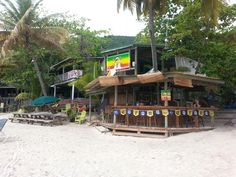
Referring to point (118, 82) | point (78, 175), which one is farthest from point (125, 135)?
point (78, 175)

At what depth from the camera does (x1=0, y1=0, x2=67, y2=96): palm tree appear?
26.4m

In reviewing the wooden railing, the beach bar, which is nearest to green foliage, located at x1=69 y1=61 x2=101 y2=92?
the beach bar

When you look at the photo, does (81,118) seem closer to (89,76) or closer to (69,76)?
(89,76)

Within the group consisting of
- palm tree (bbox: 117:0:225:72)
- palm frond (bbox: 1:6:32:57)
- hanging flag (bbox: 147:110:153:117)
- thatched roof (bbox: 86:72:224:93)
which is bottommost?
hanging flag (bbox: 147:110:153:117)

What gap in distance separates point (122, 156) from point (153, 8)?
918cm

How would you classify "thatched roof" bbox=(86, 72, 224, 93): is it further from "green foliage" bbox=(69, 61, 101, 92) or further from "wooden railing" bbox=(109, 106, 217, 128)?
"green foliage" bbox=(69, 61, 101, 92)

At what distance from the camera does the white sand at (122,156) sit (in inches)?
320

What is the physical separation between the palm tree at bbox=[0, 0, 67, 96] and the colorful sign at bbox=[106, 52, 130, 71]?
680 centimetres

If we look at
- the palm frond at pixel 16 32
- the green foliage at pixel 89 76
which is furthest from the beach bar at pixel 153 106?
the palm frond at pixel 16 32

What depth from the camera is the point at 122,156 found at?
10.3 metres

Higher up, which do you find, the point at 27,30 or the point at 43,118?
the point at 27,30

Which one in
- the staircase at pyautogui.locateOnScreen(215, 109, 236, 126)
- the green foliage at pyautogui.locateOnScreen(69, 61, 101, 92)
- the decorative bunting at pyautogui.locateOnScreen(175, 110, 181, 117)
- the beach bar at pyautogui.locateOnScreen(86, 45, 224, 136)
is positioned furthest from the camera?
the green foliage at pyautogui.locateOnScreen(69, 61, 101, 92)

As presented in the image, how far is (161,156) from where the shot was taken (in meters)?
10.2

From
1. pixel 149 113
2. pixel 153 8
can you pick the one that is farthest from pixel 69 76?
pixel 149 113
